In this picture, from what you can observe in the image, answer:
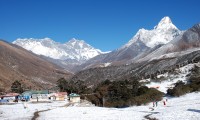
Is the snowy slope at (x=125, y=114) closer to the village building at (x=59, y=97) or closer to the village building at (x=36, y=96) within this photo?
the village building at (x=59, y=97)

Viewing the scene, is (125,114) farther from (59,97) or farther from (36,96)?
(36,96)

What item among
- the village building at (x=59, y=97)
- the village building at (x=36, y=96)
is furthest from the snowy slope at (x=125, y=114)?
the village building at (x=36, y=96)

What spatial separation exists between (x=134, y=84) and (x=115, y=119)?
6876 cm

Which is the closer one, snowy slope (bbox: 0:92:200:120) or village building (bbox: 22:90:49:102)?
snowy slope (bbox: 0:92:200:120)

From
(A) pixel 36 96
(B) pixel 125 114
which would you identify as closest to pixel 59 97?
(A) pixel 36 96

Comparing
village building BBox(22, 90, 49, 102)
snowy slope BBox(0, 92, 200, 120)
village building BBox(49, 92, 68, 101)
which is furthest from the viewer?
village building BBox(22, 90, 49, 102)

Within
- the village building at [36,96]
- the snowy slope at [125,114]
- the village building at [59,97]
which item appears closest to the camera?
the snowy slope at [125,114]

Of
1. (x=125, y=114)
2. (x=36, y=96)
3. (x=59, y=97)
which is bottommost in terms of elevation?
(x=125, y=114)

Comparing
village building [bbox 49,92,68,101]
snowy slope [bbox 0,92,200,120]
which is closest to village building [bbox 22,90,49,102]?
village building [bbox 49,92,68,101]

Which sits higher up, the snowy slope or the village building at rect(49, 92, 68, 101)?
the village building at rect(49, 92, 68, 101)

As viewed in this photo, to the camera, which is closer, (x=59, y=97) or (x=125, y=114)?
(x=125, y=114)

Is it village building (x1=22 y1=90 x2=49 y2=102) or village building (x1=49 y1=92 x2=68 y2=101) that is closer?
village building (x1=49 y1=92 x2=68 y2=101)

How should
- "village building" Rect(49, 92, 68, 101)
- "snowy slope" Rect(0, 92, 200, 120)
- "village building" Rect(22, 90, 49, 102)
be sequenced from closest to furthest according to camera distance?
"snowy slope" Rect(0, 92, 200, 120) → "village building" Rect(49, 92, 68, 101) → "village building" Rect(22, 90, 49, 102)

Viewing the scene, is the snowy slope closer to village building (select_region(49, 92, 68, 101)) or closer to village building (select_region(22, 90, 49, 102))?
village building (select_region(49, 92, 68, 101))
